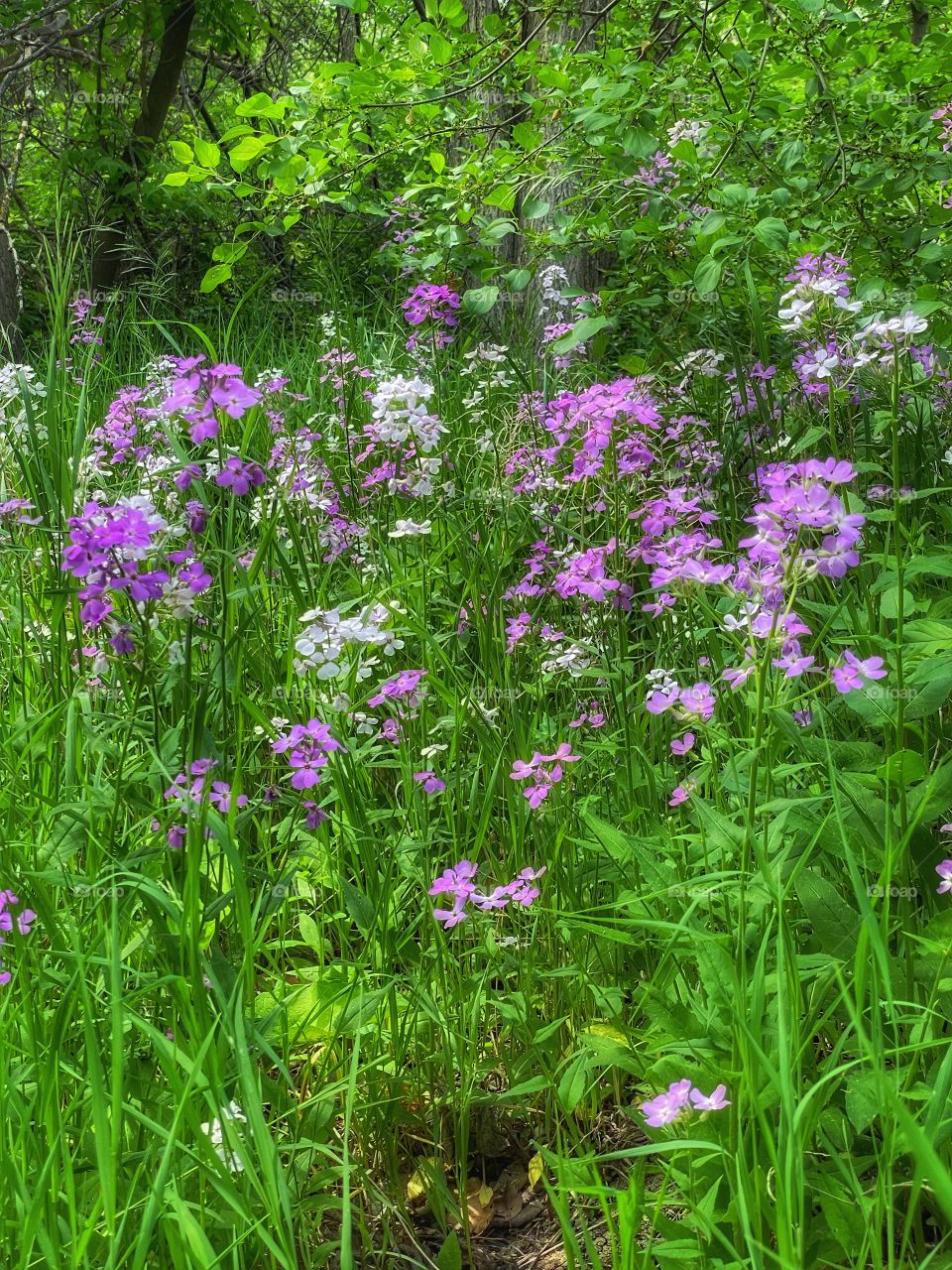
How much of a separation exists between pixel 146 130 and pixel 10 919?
802 cm

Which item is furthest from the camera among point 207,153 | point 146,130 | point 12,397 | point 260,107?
point 146,130

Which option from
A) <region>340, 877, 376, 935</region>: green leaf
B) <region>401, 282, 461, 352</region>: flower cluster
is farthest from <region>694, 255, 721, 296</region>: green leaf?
<region>340, 877, 376, 935</region>: green leaf

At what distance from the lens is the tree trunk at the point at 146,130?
7.32 meters

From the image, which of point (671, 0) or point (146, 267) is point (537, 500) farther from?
point (146, 267)

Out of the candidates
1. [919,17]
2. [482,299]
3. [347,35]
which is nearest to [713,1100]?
[482,299]

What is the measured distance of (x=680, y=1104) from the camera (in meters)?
1.08

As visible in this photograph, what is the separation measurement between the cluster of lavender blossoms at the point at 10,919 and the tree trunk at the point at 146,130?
21.6 feet

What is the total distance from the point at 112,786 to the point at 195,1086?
542mm

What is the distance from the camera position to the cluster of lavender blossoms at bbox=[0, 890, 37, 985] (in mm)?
1313

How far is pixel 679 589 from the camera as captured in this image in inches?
52.9

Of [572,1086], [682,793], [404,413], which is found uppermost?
[404,413]

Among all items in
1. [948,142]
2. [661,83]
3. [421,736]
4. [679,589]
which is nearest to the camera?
[679,589]


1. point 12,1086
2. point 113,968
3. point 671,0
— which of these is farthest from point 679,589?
point 671,0

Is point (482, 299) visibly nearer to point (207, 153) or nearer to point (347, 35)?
point (207, 153)
